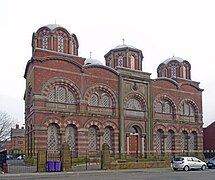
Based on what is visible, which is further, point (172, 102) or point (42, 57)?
point (172, 102)

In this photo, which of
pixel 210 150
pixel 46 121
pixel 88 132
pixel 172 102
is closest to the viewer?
pixel 46 121

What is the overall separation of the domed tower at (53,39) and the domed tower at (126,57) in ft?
25.0

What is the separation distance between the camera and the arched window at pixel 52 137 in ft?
116

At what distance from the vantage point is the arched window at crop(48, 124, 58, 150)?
3547 cm

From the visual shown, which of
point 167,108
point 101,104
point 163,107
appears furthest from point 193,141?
point 101,104

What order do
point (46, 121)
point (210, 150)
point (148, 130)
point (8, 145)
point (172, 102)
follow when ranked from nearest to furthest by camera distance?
point (46, 121)
point (148, 130)
point (172, 102)
point (210, 150)
point (8, 145)

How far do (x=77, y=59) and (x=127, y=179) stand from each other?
66.0ft

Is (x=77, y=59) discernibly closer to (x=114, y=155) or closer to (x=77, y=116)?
(x=77, y=116)

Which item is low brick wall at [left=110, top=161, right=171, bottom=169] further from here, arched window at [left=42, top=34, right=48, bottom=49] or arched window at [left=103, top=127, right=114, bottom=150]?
A: arched window at [left=42, top=34, right=48, bottom=49]

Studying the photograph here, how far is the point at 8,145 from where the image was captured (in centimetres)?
10506

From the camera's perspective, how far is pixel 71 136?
36.9 metres

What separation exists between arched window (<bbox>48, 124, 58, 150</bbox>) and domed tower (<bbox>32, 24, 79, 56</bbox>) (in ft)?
27.7

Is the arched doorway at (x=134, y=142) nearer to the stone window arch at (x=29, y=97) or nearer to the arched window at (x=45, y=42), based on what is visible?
the stone window arch at (x=29, y=97)

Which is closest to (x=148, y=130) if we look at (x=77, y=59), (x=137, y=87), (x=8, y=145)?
(x=137, y=87)
